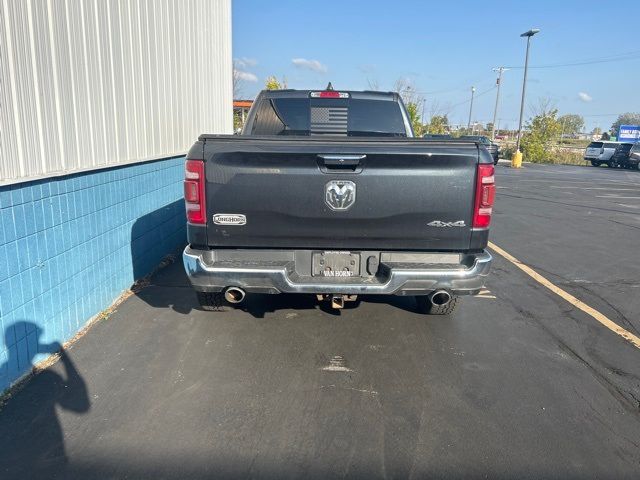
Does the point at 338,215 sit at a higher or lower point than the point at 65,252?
higher

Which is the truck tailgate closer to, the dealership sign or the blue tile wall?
the blue tile wall

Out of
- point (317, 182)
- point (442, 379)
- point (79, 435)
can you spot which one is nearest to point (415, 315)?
point (442, 379)

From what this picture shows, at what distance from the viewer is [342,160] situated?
3359 millimetres

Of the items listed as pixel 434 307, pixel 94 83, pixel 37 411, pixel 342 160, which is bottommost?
pixel 37 411

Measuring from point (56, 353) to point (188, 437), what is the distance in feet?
5.45

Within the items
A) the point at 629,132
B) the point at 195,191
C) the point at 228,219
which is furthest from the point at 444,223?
the point at 629,132

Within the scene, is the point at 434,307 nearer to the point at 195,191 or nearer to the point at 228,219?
the point at 228,219

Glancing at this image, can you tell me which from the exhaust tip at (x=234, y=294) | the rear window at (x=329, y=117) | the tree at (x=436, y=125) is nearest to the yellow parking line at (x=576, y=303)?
the rear window at (x=329, y=117)

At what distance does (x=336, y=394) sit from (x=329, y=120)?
3.03 m

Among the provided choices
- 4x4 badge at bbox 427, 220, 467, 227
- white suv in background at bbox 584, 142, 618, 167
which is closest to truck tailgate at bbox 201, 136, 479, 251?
4x4 badge at bbox 427, 220, 467, 227

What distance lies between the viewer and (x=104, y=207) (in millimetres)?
4691

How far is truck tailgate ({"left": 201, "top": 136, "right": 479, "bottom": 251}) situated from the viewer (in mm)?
3373

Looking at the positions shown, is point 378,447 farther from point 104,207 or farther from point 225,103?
point 225,103

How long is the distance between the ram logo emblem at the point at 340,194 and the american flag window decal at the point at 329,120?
1.95 m
